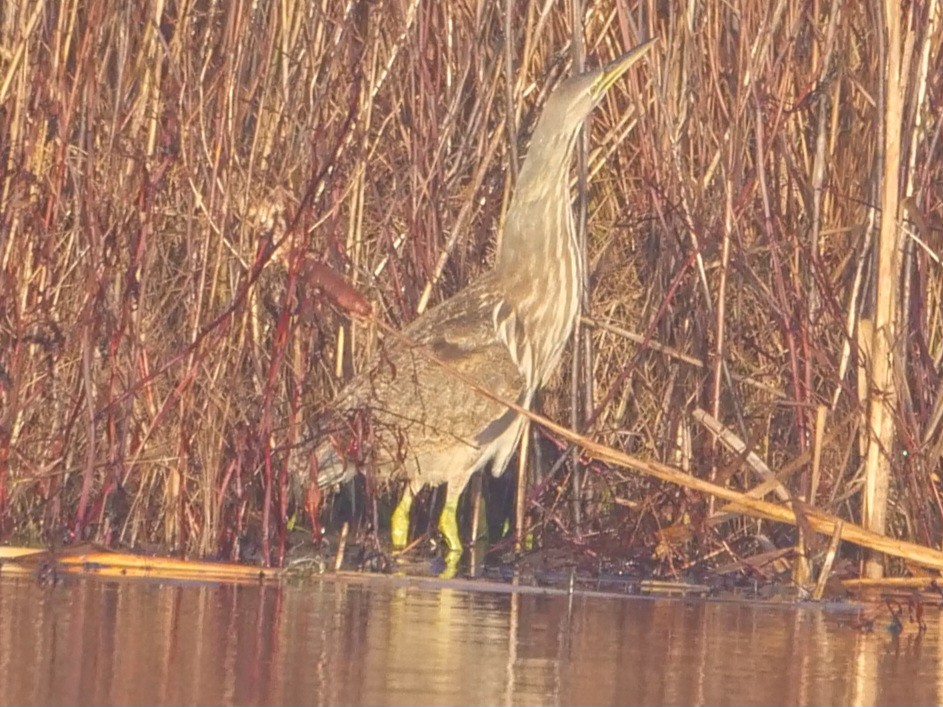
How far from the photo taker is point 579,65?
5680 mm

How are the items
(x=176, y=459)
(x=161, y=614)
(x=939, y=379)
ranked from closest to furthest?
(x=161, y=614)
(x=176, y=459)
(x=939, y=379)

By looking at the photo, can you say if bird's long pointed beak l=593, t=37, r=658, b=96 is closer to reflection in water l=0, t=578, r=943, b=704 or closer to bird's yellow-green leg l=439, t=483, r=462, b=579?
bird's yellow-green leg l=439, t=483, r=462, b=579

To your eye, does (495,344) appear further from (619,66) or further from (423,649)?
(423,649)

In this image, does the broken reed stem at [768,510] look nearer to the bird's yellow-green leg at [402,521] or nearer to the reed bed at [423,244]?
the reed bed at [423,244]

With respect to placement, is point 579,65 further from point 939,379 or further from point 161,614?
point 161,614

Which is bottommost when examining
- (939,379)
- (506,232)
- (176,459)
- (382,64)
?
(176,459)

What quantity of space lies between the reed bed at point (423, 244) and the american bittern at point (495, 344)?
0.13 metres

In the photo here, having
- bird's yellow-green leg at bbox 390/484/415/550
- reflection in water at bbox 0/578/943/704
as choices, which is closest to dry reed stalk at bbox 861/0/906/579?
reflection in water at bbox 0/578/943/704

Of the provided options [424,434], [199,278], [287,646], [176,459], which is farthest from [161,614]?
[424,434]

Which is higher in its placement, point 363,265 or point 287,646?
point 363,265

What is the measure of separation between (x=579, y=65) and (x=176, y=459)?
1.69m

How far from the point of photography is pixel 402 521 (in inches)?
223

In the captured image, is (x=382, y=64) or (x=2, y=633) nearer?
(x=2, y=633)

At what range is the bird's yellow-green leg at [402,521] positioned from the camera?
566 cm
